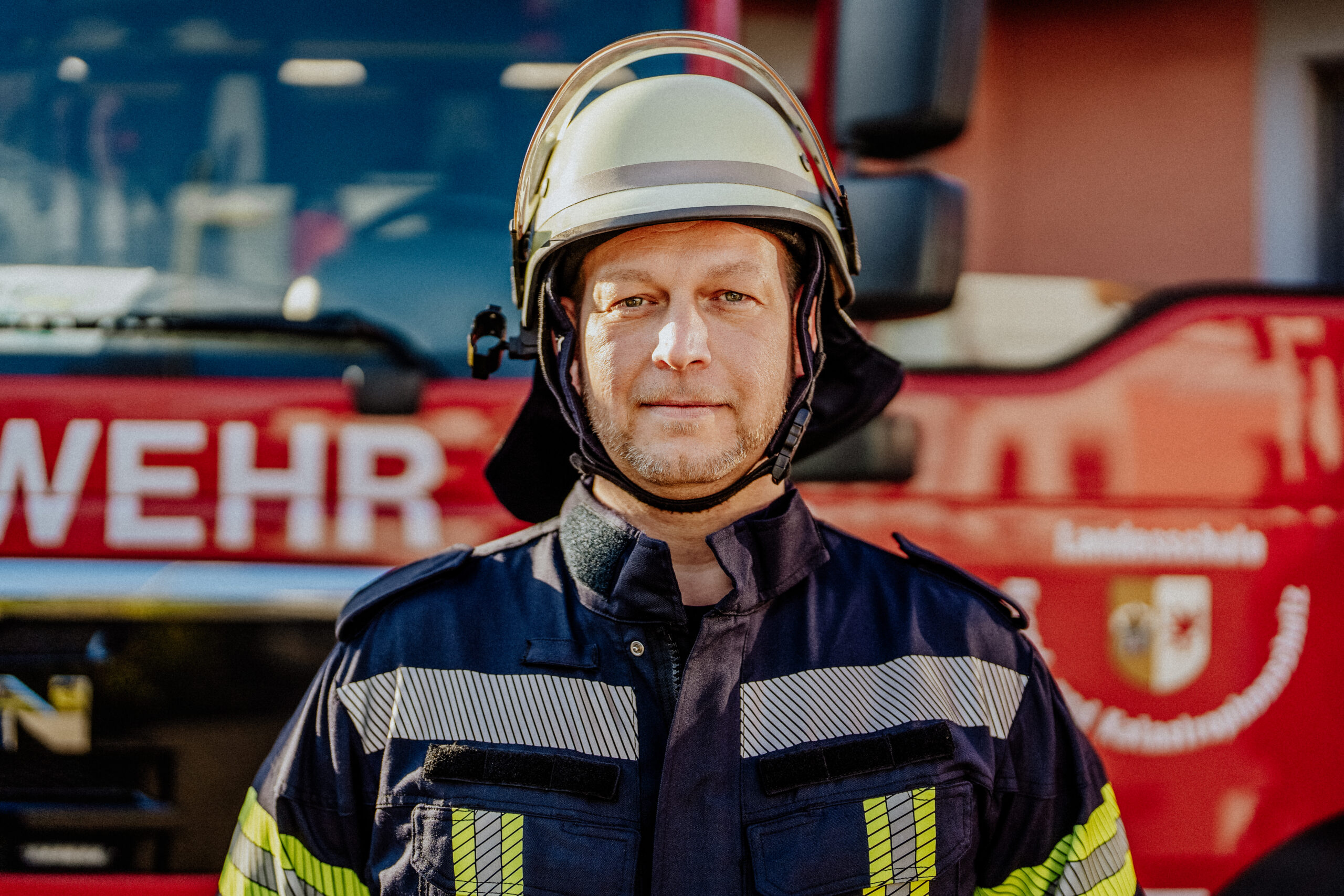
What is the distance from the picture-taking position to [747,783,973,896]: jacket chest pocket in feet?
3.87

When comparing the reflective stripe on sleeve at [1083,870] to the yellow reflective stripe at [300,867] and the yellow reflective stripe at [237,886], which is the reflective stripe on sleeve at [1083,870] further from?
the yellow reflective stripe at [237,886]

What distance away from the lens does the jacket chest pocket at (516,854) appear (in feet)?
3.84

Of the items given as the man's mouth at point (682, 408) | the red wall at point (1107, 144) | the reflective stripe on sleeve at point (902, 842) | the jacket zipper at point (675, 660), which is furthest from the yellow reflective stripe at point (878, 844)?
the red wall at point (1107, 144)

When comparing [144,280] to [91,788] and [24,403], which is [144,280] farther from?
[91,788]

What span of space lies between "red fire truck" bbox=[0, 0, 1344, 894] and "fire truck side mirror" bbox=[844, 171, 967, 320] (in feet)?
0.89

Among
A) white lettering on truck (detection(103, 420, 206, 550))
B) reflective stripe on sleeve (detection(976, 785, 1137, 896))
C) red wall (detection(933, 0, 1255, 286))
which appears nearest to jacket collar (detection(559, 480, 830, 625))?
reflective stripe on sleeve (detection(976, 785, 1137, 896))

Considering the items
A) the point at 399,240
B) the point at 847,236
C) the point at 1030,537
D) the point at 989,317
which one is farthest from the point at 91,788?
the point at 989,317

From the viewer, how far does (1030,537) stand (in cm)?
184

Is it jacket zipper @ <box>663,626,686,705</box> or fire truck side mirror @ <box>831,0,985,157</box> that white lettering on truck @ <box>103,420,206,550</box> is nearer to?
jacket zipper @ <box>663,626,686,705</box>

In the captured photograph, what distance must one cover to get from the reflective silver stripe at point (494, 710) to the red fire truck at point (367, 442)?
51 cm

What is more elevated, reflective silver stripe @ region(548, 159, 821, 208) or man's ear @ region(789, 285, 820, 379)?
reflective silver stripe @ region(548, 159, 821, 208)

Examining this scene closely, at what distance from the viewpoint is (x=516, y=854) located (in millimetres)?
1192

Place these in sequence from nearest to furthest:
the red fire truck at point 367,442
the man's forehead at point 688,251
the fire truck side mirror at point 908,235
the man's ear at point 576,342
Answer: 1. the man's forehead at point 688,251
2. the man's ear at point 576,342
3. the fire truck side mirror at point 908,235
4. the red fire truck at point 367,442

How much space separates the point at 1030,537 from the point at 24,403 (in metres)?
1.66
